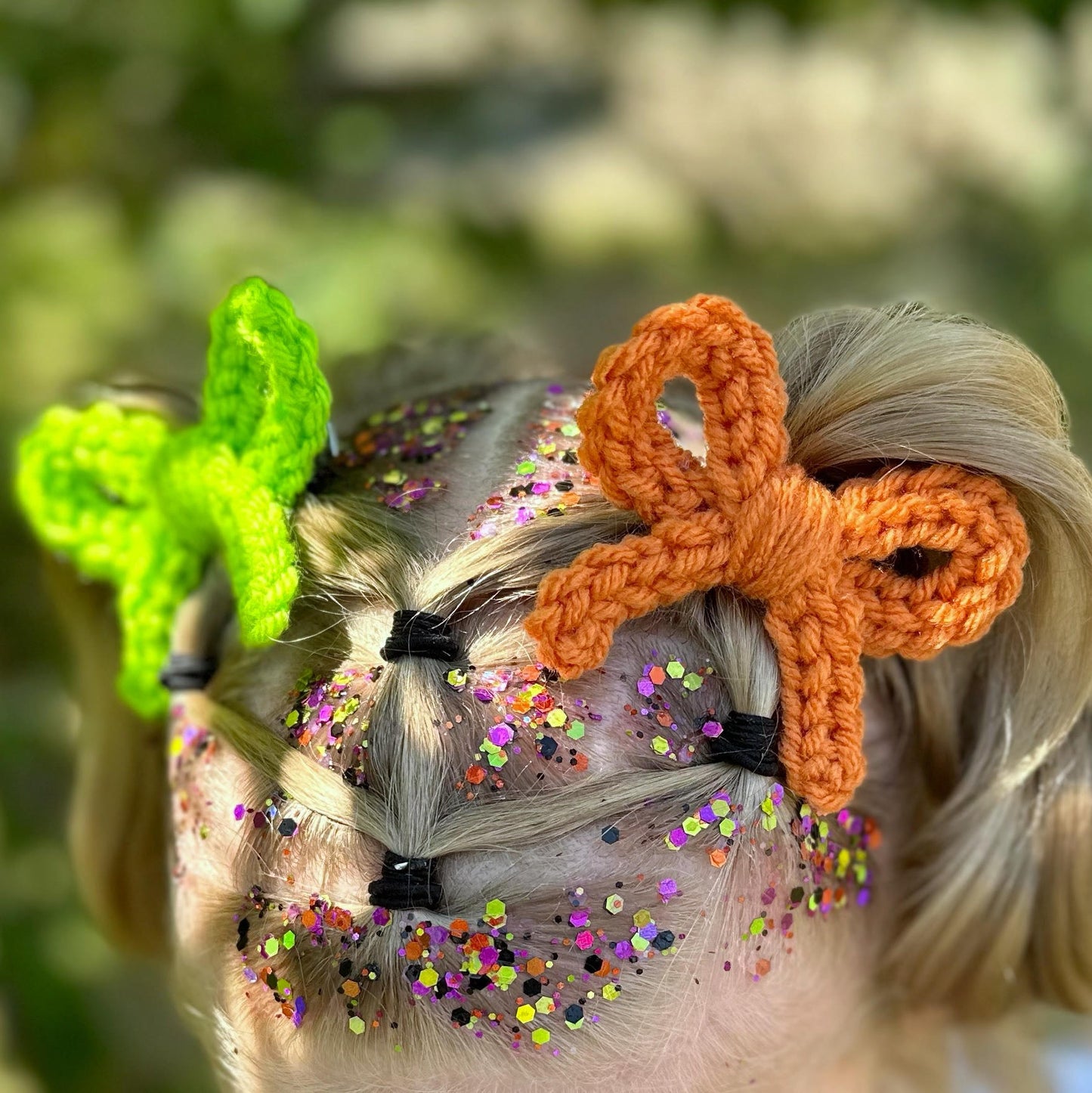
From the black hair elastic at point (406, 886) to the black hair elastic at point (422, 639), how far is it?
0.13 meters

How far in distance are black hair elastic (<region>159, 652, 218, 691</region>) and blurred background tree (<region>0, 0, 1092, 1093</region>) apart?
1.05m

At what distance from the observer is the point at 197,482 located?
2.72ft

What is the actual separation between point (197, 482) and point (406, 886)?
1.17ft

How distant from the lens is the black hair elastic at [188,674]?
0.89 metres

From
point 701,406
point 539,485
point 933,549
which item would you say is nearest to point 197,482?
point 539,485

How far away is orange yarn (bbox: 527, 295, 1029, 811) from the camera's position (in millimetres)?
646

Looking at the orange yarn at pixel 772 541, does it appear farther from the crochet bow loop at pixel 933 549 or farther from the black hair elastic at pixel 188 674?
the black hair elastic at pixel 188 674

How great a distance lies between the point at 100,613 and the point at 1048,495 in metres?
0.98

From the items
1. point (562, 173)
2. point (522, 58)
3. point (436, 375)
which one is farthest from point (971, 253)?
point (436, 375)

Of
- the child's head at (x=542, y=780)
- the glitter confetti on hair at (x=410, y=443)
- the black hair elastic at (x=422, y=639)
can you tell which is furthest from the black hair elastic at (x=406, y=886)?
the glitter confetti on hair at (x=410, y=443)

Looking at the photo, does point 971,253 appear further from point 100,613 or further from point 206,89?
point 100,613

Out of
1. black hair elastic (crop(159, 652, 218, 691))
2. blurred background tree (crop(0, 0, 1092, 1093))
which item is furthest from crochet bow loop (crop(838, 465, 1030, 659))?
blurred background tree (crop(0, 0, 1092, 1093))

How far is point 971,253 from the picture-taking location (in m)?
2.21

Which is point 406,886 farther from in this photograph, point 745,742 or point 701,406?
point 701,406
